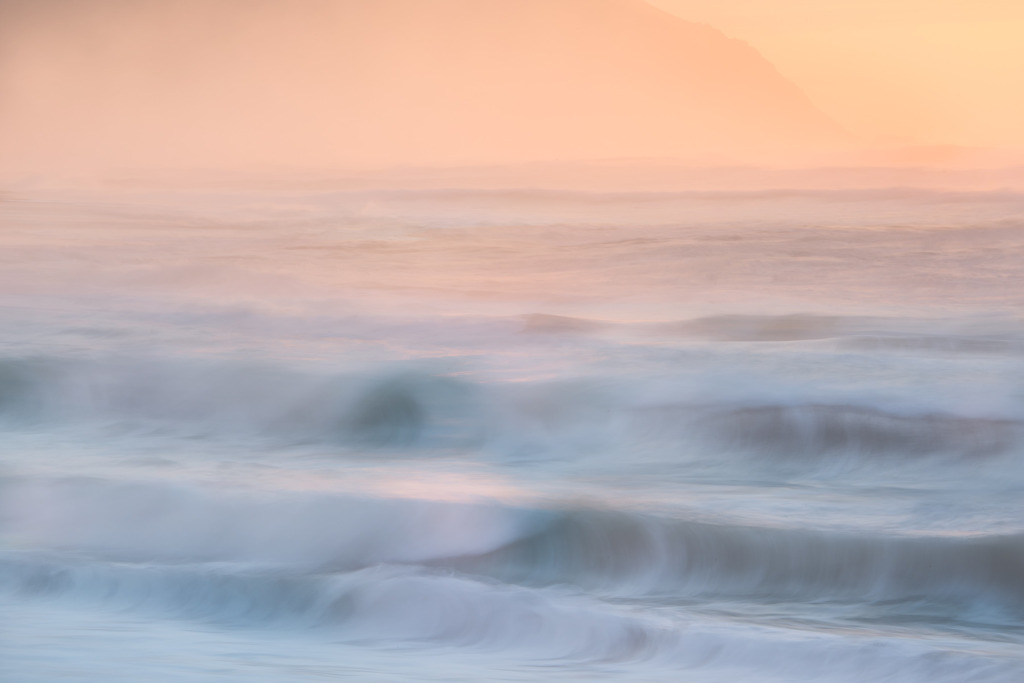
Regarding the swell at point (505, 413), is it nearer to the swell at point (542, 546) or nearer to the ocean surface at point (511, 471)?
the ocean surface at point (511, 471)

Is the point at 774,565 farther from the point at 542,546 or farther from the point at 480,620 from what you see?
the point at 480,620

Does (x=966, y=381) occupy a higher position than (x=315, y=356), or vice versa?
(x=315, y=356)

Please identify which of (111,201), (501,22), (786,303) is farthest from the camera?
(501,22)

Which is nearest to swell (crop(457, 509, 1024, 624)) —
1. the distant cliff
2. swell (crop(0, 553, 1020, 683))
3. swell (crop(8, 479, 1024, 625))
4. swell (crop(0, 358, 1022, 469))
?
swell (crop(8, 479, 1024, 625))

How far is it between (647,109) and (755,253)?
553 cm

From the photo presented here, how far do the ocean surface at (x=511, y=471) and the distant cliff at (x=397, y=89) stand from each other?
5532mm

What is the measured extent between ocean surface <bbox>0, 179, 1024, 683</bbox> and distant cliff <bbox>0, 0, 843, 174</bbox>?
5.53m

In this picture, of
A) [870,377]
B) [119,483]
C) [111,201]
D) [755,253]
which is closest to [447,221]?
[755,253]

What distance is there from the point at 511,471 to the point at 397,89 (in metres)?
11.1

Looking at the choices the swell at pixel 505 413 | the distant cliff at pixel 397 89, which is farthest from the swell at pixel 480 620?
the distant cliff at pixel 397 89

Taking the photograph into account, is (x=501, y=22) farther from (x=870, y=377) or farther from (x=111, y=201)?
(x=870, y=377)

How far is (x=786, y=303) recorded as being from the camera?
693 centimetres

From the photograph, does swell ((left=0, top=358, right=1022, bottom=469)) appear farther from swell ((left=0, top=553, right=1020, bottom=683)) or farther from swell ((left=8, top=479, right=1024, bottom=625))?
swell ((left=0, top=553, right=1020, bottom=683))

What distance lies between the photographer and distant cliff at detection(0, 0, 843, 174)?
13.6 meters
